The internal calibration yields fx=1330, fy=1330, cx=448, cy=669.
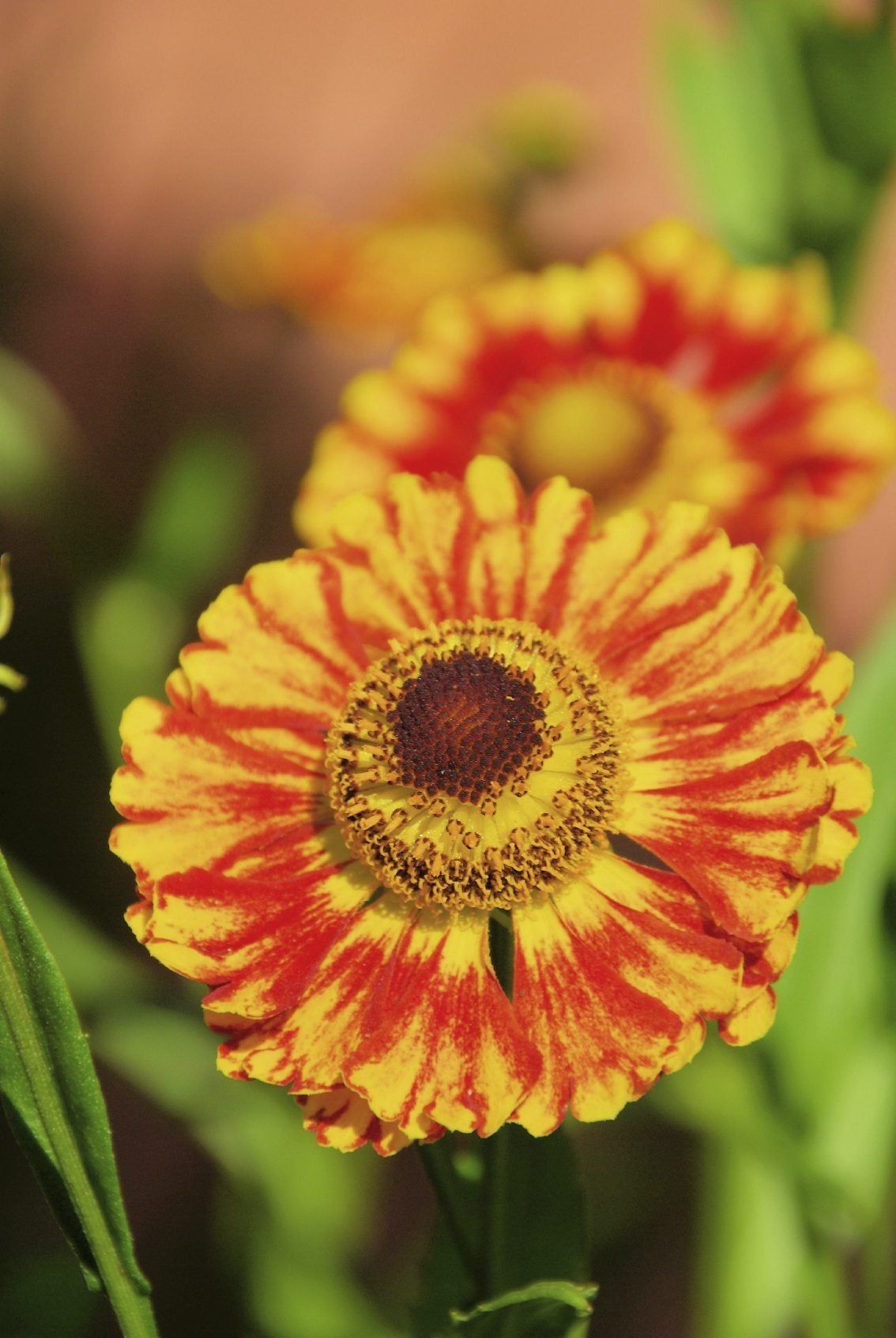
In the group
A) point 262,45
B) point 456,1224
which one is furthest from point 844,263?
point 262,45

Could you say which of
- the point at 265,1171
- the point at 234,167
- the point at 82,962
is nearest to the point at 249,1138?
the point at 265,1171

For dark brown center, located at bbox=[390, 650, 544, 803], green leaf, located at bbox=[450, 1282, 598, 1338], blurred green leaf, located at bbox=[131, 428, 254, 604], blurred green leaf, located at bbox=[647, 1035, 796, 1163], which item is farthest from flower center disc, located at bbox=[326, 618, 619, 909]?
blurred green leaf, located at bbox=[131, 428, 254, 604]

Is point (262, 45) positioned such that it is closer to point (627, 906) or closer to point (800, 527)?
point (800, 527)

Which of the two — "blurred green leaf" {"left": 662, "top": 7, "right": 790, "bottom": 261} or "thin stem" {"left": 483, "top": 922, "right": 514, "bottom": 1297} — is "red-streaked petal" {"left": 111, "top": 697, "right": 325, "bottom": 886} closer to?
"thin stem" {"left": 483, "top": 922, "right": 514, "bottom": 1297}

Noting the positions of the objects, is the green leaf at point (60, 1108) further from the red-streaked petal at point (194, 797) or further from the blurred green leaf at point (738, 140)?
the blurred green leaf at point (738, 140)

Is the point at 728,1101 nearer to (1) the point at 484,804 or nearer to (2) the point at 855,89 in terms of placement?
(1) the point at 484,804

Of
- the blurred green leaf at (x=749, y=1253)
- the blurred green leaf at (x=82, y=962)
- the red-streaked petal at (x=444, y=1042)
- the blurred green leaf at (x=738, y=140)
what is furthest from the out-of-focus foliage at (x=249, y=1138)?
the blurred green leaf at (x=738, y=140)
